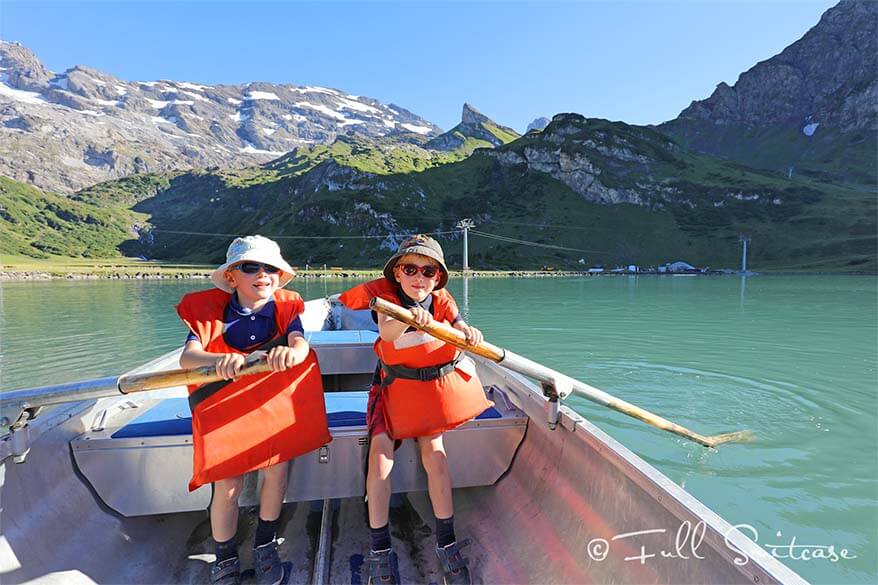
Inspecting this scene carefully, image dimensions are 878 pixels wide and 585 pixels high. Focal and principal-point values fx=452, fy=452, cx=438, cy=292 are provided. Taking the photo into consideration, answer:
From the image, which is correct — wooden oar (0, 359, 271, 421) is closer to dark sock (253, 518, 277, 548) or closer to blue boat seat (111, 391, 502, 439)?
blue boat seat (111, 391, 502, 439)

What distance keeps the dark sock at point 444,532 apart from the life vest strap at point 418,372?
111 centimetres

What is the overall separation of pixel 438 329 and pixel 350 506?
91.5 inches

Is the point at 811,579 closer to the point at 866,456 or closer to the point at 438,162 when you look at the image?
the point at 866,456

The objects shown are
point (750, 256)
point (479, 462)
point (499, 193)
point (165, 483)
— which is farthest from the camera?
point (499, 193)

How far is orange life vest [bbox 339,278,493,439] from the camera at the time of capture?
344 centimetres

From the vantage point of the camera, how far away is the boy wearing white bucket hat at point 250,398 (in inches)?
119

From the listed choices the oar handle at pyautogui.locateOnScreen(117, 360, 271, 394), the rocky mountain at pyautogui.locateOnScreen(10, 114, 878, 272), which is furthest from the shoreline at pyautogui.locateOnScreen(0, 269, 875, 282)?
the oar handle at pyautogui.locateOnScreen(117, 360, 271, 394)

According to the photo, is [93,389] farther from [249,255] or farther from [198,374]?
[249,255]

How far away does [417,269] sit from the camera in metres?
3.47

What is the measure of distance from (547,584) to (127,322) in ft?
97.3

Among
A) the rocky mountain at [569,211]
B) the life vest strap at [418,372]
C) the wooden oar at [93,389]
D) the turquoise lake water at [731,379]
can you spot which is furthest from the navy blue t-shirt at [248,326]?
the rocky mountain at [569,211]

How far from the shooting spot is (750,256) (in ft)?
362

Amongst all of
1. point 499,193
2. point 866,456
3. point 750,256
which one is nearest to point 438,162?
point 499,193

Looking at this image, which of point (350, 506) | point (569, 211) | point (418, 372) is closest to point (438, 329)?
point (418, 372)
